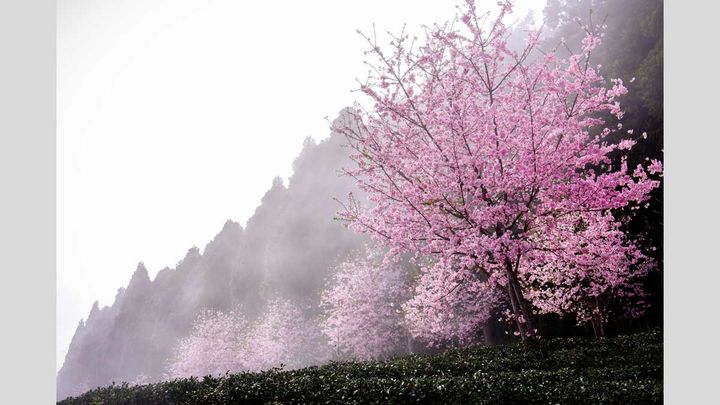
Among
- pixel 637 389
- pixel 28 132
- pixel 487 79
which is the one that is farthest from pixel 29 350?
pixel 487 79

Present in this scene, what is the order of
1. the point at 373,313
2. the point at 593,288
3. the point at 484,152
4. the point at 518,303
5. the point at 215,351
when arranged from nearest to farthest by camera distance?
the point at 484,152, the point at 518,303, the point at 593,288, the point at 373,313, the point at 215,351

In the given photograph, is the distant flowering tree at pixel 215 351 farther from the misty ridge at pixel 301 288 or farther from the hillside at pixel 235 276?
the hillside at pixel 235 276

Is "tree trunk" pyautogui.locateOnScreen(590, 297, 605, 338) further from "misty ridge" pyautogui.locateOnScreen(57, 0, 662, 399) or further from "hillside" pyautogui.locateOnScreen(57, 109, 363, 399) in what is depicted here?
"hillside" pyautogui.locateOnScreen(57, 109, 363, 399)

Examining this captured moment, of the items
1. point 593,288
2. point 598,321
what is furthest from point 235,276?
point 593,288

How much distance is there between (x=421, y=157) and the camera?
7.59 meters

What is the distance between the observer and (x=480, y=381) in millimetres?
6133

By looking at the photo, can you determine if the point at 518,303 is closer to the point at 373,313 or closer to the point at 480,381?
the point at 480,381

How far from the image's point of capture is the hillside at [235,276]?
47688 mm

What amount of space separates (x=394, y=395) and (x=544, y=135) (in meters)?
5.10

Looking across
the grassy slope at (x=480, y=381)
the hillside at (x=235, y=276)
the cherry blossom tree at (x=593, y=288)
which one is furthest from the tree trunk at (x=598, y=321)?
the hillside at (x=235, y=276)

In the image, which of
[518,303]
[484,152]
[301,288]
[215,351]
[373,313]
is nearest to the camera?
[484,152]

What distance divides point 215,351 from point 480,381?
4266 centimetres

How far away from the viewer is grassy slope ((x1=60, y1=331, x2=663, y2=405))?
539cm

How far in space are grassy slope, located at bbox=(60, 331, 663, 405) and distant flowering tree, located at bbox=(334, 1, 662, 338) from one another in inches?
47.4
